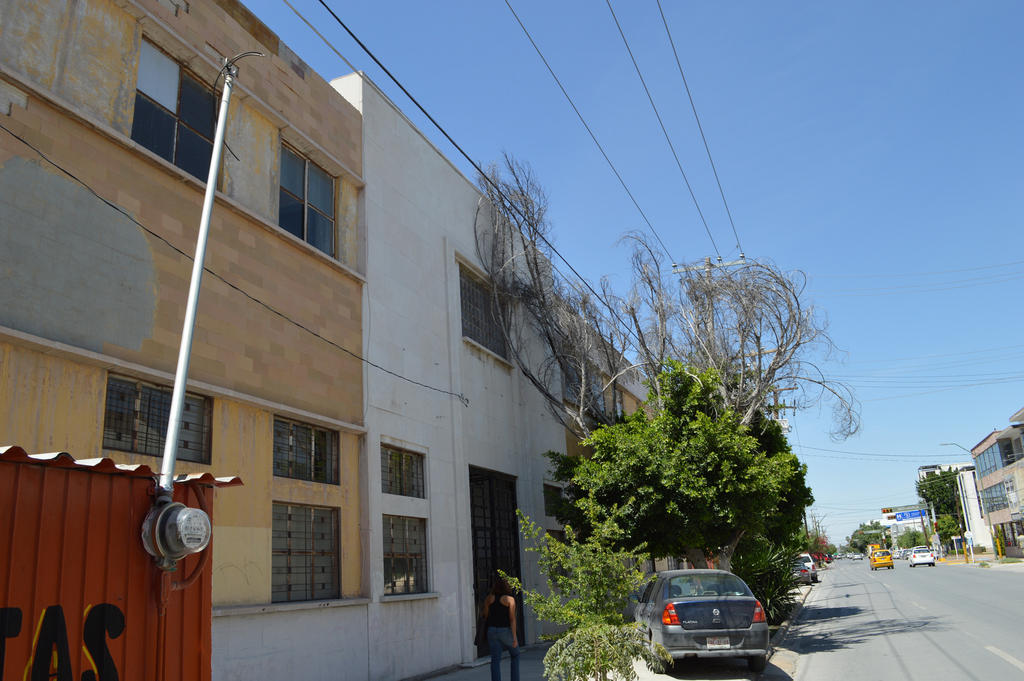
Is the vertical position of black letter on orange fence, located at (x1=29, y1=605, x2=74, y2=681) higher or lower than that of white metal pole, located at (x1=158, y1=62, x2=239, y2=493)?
lower

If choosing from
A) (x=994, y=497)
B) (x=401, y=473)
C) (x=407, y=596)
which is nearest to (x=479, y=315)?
(x=401, y=473)

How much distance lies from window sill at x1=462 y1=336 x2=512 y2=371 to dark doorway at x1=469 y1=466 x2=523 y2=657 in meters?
2.58

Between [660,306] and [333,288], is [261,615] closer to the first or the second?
[333,288]

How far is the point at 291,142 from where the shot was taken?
39.3 feet

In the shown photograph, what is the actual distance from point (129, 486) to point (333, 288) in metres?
6.94

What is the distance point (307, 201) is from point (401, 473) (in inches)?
187

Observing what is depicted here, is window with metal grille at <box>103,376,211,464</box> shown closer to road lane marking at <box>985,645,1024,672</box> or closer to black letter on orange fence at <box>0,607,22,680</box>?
black letter on orange fence at <box>0,607,22,680</box>

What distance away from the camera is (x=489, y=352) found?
56.7 ft

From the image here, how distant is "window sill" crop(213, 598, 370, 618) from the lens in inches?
343

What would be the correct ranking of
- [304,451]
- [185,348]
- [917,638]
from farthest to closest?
[917,638] < [304,451] < [185,348]

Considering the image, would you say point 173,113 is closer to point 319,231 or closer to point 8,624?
point 319,231

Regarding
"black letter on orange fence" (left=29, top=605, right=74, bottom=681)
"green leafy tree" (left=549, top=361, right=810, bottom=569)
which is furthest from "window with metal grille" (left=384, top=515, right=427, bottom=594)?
"black letter on orange fence" (left=29, top=605, right=74, bottom=681)

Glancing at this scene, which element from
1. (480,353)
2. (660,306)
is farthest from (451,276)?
(660,306)

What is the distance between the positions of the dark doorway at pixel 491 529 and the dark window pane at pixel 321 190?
6.20m
